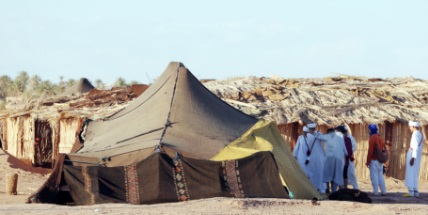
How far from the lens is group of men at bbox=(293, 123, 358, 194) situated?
17.1 m

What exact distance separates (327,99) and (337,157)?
5.37m

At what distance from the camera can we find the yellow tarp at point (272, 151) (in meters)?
14.4

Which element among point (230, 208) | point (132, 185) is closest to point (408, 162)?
point (230, 208)

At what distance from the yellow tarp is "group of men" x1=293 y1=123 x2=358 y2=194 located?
116cm

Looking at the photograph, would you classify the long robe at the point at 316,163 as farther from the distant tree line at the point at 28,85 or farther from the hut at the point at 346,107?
the distant tree line at the point at 28,85

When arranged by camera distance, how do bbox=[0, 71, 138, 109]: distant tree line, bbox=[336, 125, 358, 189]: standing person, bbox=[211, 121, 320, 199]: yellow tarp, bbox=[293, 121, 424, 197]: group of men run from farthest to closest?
bbox=[0, 71, 138, 109]: distant tree line, bbox=[336, 125, 358, 189]: standing person, bbox=[293, 121, 424, 197]: group of men, bbox=[211, 121, 320, 199]: yellow tarp

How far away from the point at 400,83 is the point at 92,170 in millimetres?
13436

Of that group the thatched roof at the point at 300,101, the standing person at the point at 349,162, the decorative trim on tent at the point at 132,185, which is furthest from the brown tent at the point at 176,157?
the thatched roof at the point at 300,101

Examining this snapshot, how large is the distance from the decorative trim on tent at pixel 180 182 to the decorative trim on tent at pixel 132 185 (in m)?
0.59

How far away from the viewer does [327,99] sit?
73.9 feet

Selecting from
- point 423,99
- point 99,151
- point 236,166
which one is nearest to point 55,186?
point 99,151

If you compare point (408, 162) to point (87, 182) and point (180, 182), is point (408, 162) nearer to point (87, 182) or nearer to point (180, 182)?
point (180, 182)

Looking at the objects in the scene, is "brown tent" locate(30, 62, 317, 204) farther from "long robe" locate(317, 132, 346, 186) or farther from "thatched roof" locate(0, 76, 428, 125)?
"thatched roof" locate(0, 76, 428, 125)

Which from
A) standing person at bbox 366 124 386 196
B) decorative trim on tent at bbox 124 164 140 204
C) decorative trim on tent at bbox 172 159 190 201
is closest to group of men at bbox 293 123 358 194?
standing person at bbox 366 124 386 196
